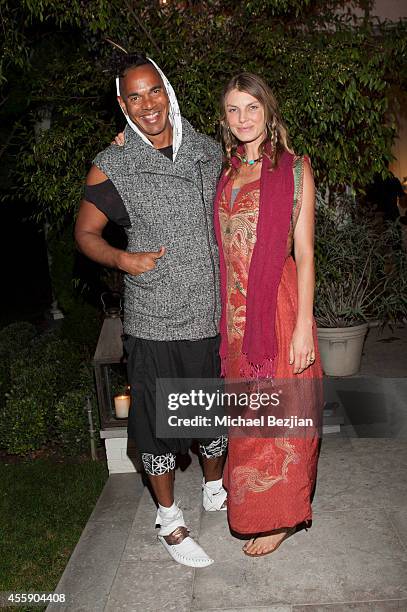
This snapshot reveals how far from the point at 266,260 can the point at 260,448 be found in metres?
0.73

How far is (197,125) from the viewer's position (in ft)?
12.9

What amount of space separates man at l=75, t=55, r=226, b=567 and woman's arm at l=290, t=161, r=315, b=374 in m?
0.33

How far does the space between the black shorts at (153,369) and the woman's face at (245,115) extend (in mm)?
783

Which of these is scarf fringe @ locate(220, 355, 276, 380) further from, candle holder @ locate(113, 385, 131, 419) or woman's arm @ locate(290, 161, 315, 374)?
candle holder @ locate(113, 385, 131, 419)

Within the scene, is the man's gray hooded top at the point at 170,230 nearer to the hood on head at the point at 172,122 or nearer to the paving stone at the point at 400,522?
the hood on head at the point at 172,122

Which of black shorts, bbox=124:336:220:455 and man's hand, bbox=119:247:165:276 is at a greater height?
man's hand, bbox=119:247:165:276

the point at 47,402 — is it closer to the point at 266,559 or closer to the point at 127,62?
the point at 266,559

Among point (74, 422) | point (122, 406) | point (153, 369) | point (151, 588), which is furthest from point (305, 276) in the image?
point (74, 422)

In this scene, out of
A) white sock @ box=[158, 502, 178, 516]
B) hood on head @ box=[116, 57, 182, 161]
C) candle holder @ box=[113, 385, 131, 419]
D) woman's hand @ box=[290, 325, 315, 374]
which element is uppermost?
hood on head @ box=[116, 57, 182, 161]

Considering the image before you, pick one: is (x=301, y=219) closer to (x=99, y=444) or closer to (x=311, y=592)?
(x=311, y=592)

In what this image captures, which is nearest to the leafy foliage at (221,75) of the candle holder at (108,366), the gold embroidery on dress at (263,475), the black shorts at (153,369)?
the candle holder at (108,366)

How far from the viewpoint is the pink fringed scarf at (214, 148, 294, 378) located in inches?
96.5

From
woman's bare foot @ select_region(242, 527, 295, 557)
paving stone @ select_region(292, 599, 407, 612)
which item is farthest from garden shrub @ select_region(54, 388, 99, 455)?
paving stone @ select_region(292, 599, 407, 612)

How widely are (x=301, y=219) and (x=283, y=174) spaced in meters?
0.17
